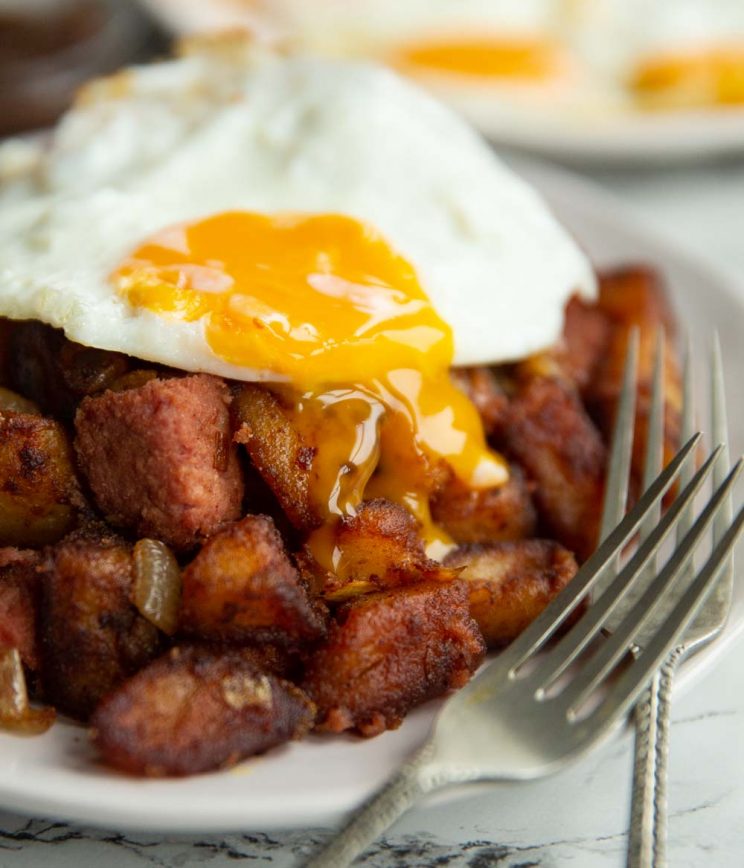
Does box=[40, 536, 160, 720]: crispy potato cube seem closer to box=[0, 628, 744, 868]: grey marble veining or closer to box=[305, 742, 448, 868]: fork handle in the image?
box=[0, 628, 744, 868]: grey marble veining

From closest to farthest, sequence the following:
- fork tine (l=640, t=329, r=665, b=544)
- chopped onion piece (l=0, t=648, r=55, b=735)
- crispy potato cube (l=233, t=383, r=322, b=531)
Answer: chopped onion piece (l=0, t=648, r=55, b=735) → crispy potato cube (l=233, t=383, r=322, b=531) → fork tine (l=640, t=329, r=665, b=544)

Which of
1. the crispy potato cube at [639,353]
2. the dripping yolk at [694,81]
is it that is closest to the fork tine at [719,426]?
the crispy potato cube at [639,353]

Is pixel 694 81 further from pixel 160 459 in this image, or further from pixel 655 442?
pixel 160 459

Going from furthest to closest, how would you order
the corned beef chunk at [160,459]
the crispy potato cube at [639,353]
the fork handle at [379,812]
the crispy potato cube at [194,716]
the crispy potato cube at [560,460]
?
1. the crispy potato cube at [639,353]
2. the crispy potato cube at [560,460]
3. the corned beef chunk at [160,459]
4. the crispy potato cube at [194,716]
5. the fork handle at [379,812]

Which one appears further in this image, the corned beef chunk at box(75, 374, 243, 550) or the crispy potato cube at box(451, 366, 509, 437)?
the crispy potato cube at box(451, 366, 509, 437)

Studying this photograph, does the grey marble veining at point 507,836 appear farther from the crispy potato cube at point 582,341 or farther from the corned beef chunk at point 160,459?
the crispy potato cube at point 582,341

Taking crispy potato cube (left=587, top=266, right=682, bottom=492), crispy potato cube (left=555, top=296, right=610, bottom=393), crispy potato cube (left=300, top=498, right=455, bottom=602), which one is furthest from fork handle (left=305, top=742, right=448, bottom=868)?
crispy potato cube (left=555, top=296, right=610, bottom=393)

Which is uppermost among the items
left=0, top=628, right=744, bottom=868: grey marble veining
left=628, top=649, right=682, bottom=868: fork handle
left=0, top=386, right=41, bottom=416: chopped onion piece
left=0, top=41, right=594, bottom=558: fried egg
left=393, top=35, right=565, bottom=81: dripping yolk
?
A: left=0, top=41, right=594, bottom=558: fried egg
